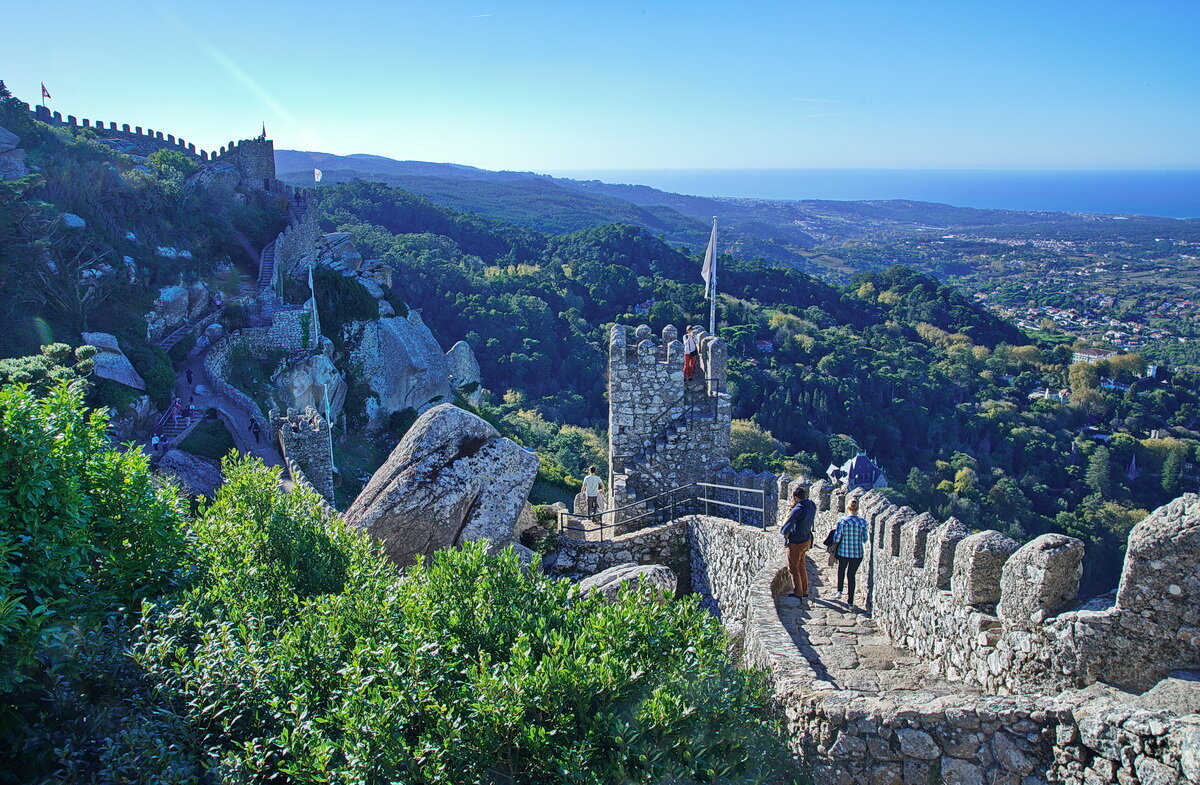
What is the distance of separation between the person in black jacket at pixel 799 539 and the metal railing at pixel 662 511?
124 inches

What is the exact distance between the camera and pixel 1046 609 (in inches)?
191

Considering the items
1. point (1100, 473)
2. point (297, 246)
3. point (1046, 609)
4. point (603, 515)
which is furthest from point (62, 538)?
point (1100, 473)

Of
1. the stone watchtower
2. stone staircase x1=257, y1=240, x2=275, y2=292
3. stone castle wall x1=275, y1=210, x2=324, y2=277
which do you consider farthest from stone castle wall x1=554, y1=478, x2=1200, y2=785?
stone castle wall x1=275, y1=210, x2=324, y2=277

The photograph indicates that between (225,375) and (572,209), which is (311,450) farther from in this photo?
(572,209)

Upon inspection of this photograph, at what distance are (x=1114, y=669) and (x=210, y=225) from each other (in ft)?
127

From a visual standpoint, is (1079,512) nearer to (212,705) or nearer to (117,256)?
(212,705)

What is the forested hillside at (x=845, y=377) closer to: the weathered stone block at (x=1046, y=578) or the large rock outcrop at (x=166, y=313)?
the large rock outcrop at (x=166, y=313)

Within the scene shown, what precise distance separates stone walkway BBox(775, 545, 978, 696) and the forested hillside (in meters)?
16.8

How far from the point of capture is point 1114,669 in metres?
4.48

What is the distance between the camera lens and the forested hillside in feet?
109

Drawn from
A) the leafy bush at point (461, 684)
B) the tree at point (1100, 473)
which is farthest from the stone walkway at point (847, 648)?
the tree at point (1100, 473)

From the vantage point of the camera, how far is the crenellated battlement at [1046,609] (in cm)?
430

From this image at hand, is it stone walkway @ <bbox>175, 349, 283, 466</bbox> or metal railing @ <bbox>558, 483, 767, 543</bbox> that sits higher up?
metal railing @ <bbox>558, 483, 767, 543</bbox>

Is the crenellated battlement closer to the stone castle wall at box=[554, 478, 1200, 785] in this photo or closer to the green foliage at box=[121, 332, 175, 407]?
the stone castle wall at box=[554, 478, 1200, 785]
